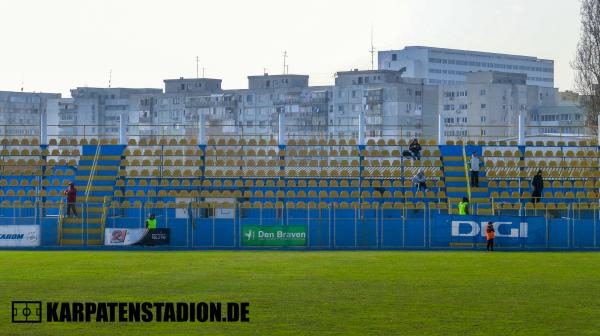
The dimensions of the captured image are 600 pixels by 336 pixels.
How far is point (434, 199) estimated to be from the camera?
4928 centimetres

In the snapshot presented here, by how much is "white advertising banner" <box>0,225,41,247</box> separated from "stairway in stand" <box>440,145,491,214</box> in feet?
57.1

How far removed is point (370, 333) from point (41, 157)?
3732 cm

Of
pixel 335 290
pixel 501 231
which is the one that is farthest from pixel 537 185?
pixel 335 290

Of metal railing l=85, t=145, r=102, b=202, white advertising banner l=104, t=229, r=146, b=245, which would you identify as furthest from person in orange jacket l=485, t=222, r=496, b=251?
metal railing l=85, t=145, r=102, b=202

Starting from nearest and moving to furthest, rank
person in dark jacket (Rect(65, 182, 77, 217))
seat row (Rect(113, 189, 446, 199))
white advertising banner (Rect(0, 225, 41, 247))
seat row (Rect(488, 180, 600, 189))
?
white advertising banner (Rect(0, 225, 41, 247)), person in dark jacket (Rect(65, 182, 77, 217)), seat row (Rect(113, 189, 446, 199)), seat row (Rect(488, 180, 600, 189))

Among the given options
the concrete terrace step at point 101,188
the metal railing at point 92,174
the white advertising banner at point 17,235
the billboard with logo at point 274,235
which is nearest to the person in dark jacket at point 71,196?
the metal railing at point 92,174

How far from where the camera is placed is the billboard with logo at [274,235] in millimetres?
43875

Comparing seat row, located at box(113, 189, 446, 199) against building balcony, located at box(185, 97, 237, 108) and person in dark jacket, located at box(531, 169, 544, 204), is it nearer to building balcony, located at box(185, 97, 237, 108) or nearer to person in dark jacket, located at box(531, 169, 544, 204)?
person in dark jacket, located at box(531, 169, 544, 204)

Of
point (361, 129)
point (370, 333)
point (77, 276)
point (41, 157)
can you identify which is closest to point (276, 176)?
point (361, 129)

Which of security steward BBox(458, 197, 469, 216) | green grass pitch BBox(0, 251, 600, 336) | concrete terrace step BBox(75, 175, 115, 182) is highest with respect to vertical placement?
concrete terrace step BBox(75, 175, 115, 182)

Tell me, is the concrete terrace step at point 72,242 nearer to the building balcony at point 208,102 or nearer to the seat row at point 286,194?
the seat row at point 286,194

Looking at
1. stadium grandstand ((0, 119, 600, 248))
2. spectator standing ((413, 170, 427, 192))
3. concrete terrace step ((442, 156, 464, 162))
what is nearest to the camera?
stadium grandstand ((0, 119, 600, 248))

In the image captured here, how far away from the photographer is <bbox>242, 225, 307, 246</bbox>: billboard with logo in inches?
1727

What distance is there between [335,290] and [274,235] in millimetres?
19660
